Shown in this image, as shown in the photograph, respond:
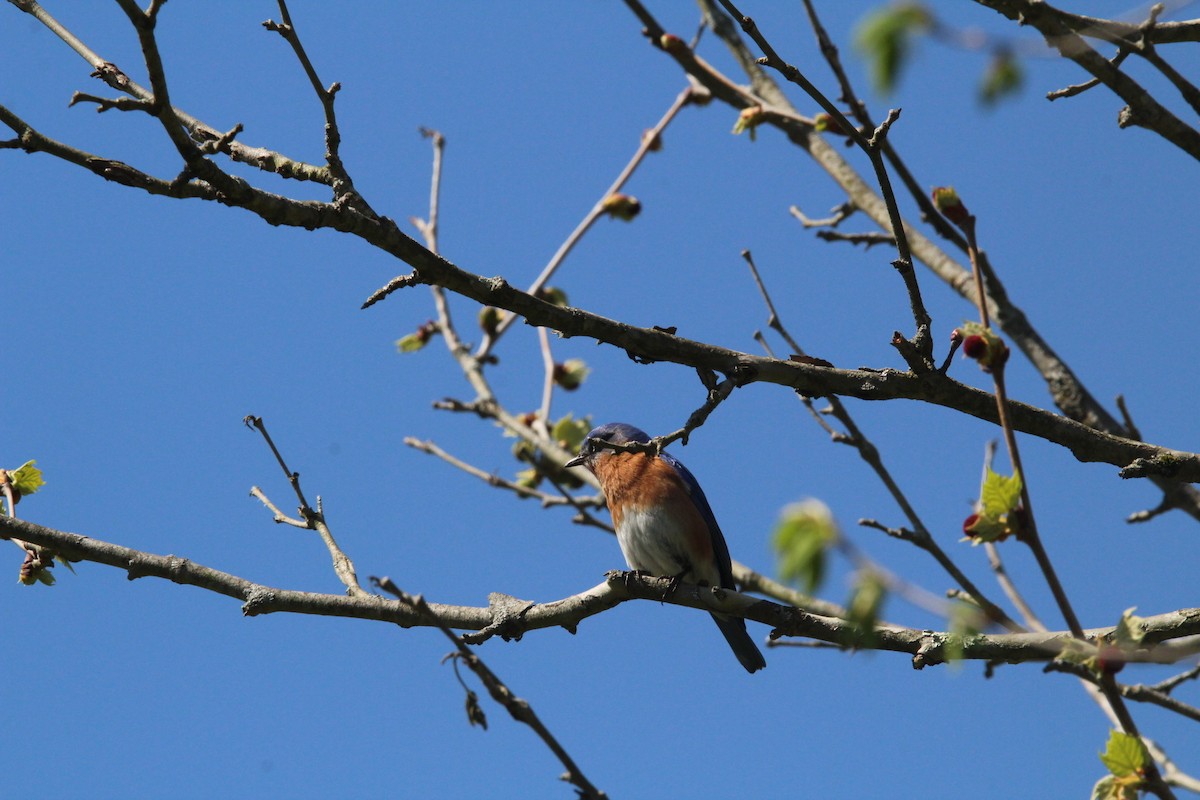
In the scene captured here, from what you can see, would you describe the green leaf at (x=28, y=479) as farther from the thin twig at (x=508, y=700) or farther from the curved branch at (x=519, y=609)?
the thin twig at (x=508, y=700)

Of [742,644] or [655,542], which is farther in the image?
[742,644]

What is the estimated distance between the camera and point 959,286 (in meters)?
6.85

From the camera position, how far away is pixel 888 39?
7.17 ft

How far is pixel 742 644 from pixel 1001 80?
5413 mm

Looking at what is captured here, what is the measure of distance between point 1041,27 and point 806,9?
2270 mm

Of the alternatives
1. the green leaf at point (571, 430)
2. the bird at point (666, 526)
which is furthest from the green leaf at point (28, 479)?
the green leaf at point (571, 430)

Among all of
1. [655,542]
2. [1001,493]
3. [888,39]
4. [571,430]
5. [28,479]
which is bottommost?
[1001,493]

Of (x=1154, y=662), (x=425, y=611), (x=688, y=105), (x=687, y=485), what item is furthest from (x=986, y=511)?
(x=688, y=105)

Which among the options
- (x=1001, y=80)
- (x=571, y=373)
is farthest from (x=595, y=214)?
(x=1001, y=80)

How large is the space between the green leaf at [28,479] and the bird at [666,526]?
3.42m

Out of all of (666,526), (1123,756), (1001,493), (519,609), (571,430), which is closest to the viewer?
(1001,493)

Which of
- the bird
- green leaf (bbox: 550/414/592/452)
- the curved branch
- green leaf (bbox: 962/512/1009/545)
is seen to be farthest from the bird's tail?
green leaf (bbox: 962/512/1009/545)

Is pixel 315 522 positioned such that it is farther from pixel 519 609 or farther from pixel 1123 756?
pixel 1123 756

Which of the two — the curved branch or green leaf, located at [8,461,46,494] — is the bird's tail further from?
green leaf, located at [8,461,46,494]
